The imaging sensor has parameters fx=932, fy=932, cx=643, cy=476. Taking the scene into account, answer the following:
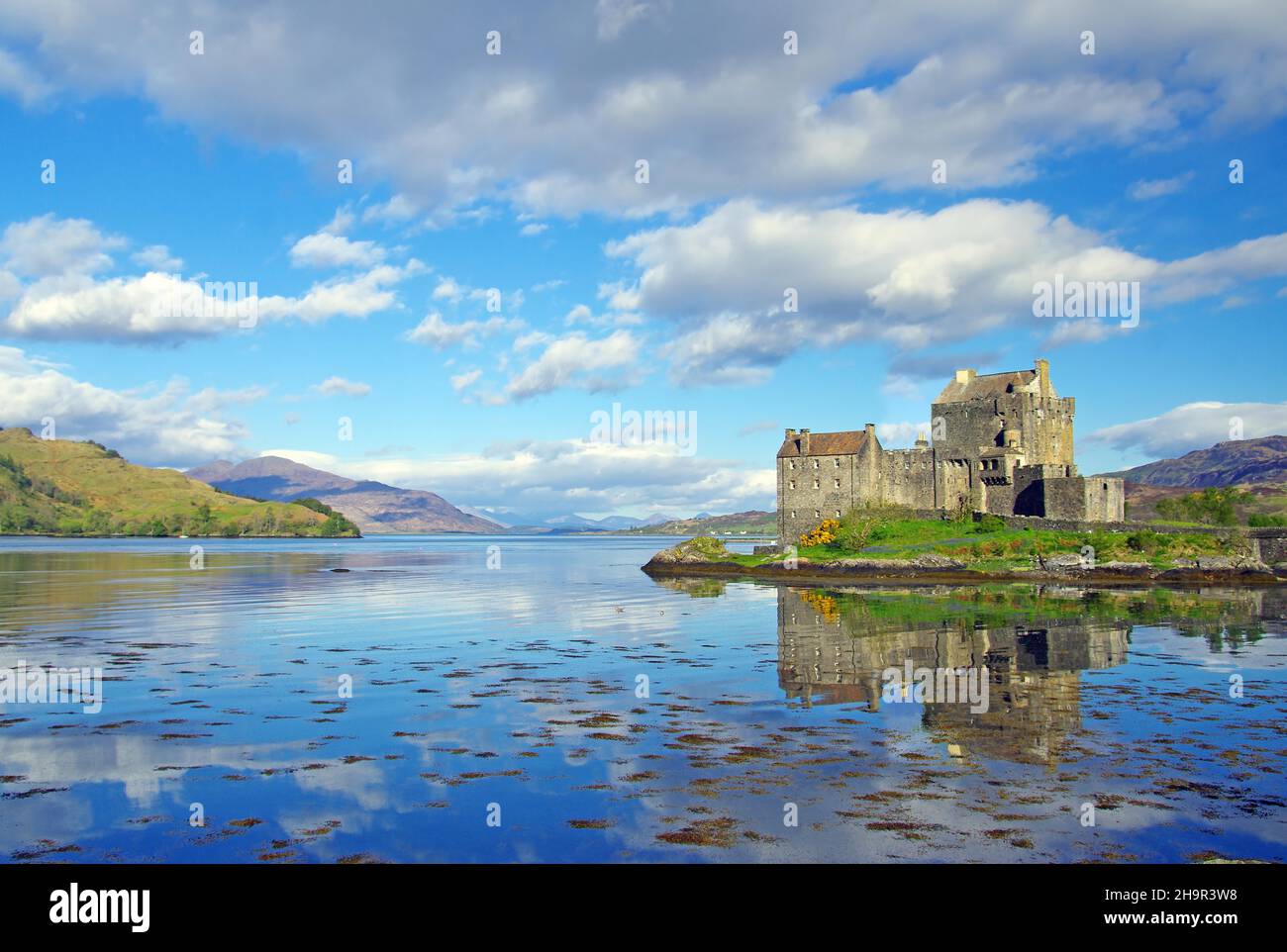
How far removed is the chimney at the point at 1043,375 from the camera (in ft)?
279

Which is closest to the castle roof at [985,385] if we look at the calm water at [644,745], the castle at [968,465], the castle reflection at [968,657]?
the castle at [968,465]

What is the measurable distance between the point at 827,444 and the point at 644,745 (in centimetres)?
7550

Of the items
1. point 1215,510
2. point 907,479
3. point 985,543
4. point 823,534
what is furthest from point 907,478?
point 1215,510

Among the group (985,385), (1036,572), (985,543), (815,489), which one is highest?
(985,385)

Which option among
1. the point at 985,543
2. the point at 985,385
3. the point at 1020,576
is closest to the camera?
the point at 1020,576

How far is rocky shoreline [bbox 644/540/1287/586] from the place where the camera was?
67.8m

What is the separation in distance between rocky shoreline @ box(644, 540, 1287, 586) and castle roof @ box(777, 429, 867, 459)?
1314cm

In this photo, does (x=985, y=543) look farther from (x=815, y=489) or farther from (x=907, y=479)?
(x=815, y=489)

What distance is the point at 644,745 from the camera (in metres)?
19.3

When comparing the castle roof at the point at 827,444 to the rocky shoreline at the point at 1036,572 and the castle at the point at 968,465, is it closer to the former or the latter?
the castle at the point at 968,465

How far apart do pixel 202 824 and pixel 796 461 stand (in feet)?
271

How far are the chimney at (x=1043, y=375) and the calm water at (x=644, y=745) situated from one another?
47.3 meters

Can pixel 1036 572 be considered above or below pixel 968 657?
above
